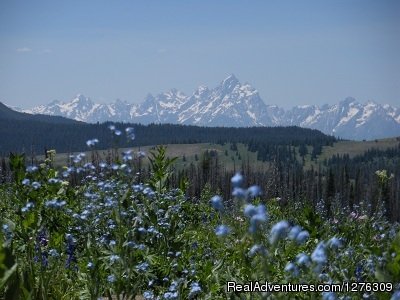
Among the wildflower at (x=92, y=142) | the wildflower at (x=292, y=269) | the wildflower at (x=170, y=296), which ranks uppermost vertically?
the wildflower at (x=92, y=142)

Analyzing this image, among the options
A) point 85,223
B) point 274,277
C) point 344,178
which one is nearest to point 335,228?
point 274,277

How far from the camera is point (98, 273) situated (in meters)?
5.74

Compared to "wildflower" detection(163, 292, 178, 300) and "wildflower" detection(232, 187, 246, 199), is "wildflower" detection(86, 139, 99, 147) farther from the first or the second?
"wildflower" detection(232, 187, 246, 199)

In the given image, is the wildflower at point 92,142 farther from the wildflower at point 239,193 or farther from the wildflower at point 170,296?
the wildflower at point 239,193

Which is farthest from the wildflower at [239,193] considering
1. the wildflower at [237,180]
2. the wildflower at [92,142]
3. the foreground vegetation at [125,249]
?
the wildflower at [92,142]

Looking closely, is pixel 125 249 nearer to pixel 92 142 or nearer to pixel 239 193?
pixel 92 142

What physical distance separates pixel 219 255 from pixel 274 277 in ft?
5.64

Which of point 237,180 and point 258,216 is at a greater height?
point 237,180

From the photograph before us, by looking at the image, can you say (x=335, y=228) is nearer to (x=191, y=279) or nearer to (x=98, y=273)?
(x=191, y=279)

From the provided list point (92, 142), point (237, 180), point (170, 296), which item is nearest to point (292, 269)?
point (237, 180)

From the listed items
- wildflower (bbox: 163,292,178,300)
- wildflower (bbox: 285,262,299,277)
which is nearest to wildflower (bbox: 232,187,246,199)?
wildflower (bbox: 285,262,299,277)

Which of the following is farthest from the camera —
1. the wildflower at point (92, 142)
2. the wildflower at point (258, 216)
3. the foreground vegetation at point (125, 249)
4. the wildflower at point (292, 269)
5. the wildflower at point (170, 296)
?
the wildflower at point (92, 142)

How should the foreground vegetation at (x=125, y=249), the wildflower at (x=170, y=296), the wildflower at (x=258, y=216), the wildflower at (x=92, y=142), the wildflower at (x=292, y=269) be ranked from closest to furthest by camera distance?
the wildflower at (x=258, y=216) → the wildflower at (x=292, y=269) → the foreground vegetation at (x=125, y=249) → the wildflower at (x=170, y=296) → the wildflower at (x=92, y=142)

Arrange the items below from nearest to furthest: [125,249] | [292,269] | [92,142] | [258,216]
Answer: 1. [258,216]
2. [292,269]
3. [125,249]
4. [92,142]
